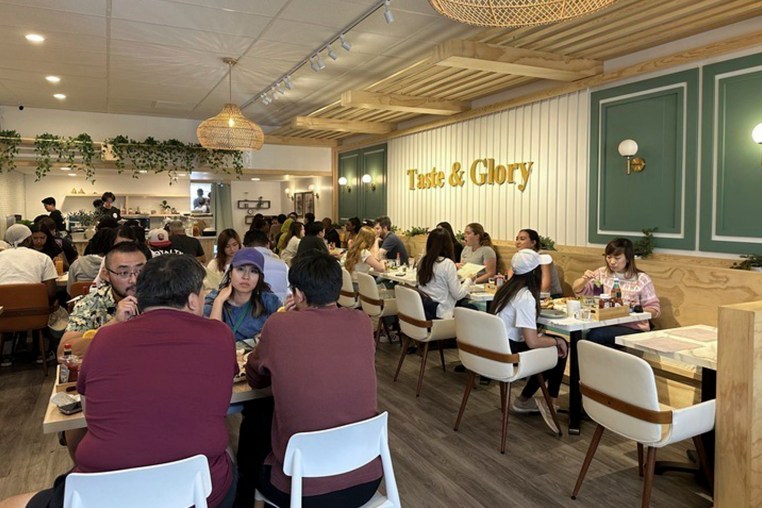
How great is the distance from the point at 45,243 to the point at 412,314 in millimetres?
4560

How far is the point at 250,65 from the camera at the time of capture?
6285mm

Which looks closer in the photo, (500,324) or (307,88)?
(500,324)

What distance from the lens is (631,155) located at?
18.0 ft

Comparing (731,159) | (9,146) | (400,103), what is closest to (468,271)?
(731,159)

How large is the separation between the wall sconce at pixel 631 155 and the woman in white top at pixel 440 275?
2109 mm

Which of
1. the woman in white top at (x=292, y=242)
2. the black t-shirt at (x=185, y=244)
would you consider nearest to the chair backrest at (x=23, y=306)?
the black t-shirt at (x=185, y=244)

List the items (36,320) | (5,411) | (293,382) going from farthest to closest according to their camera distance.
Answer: (36,320) < (5,411) < (293,382)

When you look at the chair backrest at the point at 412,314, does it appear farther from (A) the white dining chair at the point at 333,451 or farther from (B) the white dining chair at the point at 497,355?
(A) the white dining chair at the point at 333,451

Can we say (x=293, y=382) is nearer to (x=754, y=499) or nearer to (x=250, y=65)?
(x=754, y=499)

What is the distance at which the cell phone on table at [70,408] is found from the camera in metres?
2.02

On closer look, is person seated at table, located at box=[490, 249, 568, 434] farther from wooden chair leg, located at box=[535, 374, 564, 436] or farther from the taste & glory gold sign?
the taste & glory gold sign

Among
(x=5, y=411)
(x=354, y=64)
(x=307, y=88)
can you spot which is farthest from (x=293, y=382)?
(x=307, y=88)

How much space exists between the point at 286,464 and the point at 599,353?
1692mm

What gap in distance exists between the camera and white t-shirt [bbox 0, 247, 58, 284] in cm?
507
